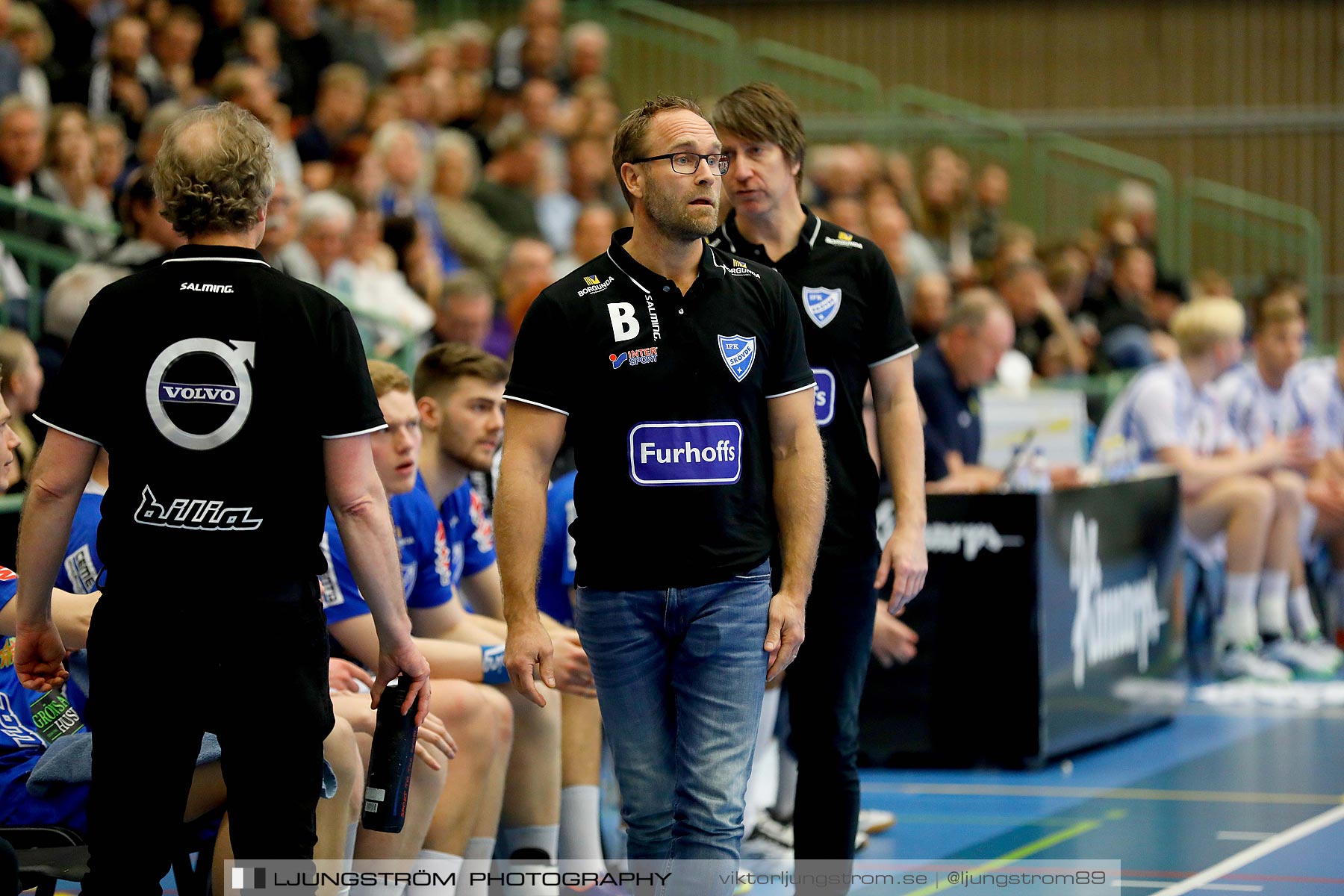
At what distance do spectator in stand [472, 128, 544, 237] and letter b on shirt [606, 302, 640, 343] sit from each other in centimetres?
827

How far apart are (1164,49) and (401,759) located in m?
16.4

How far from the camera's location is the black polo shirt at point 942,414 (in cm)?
743

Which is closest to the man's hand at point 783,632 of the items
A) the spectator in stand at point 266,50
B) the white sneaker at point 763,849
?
the white sneaker at point 763,849

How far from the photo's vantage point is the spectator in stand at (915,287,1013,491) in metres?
7.43

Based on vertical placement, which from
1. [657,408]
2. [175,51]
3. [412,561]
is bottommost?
[412,561]

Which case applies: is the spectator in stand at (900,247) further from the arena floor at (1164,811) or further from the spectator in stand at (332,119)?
the arena floor at (1164,811)

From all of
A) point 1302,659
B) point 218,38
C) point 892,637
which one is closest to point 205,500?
point 892,637

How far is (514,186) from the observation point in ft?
39.9

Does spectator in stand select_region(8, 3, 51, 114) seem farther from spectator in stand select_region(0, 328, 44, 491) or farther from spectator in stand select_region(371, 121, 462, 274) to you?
spectator in stand select_region(0, 328, 44, 491)

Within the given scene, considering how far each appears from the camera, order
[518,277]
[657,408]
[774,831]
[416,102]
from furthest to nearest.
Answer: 1. [416,102]
2. [518,277]
3. [774,831]
4. [657,408]

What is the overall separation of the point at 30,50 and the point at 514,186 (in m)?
3.64

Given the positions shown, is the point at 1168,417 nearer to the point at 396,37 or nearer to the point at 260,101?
the point at 260,101

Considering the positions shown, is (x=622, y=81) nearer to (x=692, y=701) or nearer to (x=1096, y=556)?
(x=1096, y=556)

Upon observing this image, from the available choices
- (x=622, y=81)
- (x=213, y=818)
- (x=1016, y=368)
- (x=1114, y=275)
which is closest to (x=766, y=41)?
(x=622, y=81)
